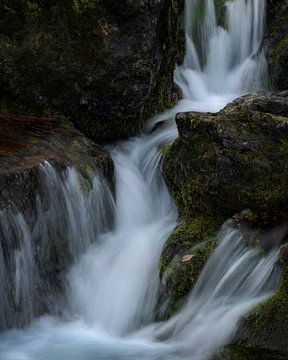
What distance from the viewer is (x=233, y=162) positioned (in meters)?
5.96

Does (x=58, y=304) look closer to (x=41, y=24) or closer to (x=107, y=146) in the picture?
(x=107, y=146)

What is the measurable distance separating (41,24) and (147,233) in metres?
2.66

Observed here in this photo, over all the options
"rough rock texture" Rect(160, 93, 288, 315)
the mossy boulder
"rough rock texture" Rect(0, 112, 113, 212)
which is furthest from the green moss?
"rough rock texture" Rect(0, 112, 113, 212)

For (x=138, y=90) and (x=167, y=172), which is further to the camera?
(x=138, y=90)

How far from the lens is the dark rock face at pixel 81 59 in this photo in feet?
23.4

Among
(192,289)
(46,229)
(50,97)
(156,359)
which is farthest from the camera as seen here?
(50,97)

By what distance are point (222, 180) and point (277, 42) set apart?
5.72 m

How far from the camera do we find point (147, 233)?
665 cm

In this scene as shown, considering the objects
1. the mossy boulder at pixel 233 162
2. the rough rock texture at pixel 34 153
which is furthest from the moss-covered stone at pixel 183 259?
the rough rock texture at pixel 34 153

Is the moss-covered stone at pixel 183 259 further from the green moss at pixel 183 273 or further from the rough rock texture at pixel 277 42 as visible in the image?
the rough rock texture at pixel 277 42

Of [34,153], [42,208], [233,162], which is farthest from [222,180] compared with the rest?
[34,153]

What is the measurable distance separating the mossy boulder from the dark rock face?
4.27 ft

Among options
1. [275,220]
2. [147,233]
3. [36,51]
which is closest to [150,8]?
[36,51]

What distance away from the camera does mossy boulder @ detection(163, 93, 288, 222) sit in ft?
19.2
